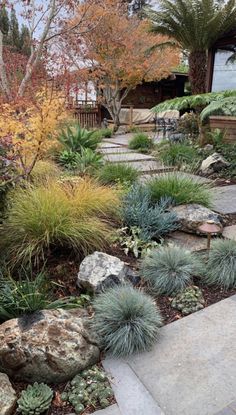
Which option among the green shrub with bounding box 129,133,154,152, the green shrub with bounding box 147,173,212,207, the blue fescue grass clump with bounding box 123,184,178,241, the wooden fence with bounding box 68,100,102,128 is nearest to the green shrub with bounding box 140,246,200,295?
the blue fescue grass clump with bounding box 123,184,178,241

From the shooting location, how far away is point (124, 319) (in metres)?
2.24

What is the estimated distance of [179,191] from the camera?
13.4 ft

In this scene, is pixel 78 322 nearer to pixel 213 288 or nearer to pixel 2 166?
pixel 213 288

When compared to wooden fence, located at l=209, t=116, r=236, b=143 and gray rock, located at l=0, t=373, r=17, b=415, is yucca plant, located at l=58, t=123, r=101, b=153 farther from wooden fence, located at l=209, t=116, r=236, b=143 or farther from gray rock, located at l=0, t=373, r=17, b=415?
gray rock, located at l=0, t=373, r=17, b=415

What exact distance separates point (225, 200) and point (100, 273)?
8.90 ft

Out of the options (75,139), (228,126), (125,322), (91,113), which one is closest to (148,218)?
(125,322)

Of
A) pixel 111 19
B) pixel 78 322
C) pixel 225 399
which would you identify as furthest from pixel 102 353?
pixel 111 19

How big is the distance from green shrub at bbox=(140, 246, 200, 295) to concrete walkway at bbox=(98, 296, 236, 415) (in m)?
0.37

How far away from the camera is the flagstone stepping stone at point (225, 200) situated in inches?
172

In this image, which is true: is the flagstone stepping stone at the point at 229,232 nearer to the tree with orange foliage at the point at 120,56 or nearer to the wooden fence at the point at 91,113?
the tree with orange foliage at the point at 120,56

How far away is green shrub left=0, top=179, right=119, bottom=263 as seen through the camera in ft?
9.61

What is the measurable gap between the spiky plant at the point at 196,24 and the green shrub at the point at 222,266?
8.23 metres

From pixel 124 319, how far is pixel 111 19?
11216 mm

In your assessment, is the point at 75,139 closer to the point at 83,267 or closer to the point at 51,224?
the point at 51,224
